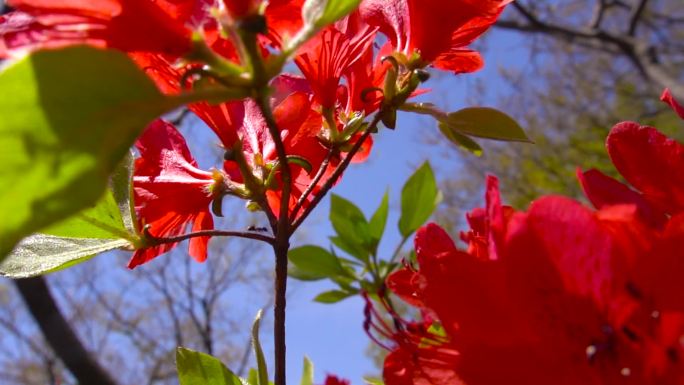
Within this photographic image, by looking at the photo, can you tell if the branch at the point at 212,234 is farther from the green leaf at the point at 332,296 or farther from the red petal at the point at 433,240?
the green leaf at the point at 332,296

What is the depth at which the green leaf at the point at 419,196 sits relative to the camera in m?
1.11

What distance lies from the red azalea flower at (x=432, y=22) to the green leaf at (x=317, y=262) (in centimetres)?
65

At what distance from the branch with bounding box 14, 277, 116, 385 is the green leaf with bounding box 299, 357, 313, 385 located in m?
1.41

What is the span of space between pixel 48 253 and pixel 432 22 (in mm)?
332

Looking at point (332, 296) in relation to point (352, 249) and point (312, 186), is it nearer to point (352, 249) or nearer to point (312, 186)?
point (352, 249)

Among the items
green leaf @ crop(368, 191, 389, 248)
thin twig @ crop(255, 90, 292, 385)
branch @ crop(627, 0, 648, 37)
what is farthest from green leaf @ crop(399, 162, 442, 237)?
branch @ crop(627, 0, 648, 37)

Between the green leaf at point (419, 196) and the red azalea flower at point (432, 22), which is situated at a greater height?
the red azalea flower at point (432, 22)

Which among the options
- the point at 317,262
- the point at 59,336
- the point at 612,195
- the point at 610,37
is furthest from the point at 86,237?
the point at 610,37

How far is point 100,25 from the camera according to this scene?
33cm

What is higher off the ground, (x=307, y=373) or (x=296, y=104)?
(x=296, y=104)

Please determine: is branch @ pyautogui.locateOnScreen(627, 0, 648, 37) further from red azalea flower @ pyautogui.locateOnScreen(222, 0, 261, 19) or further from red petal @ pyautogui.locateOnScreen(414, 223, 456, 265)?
red azalea flower @ pyautogui.locateOnScreen(222, 0, 261, 19)

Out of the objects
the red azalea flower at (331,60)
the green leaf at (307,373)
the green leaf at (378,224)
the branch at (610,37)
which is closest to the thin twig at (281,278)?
the red azalea flower at (331,60)

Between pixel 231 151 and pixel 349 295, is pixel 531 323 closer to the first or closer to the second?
pixel 231 151

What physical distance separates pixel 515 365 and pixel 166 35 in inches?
9.6
